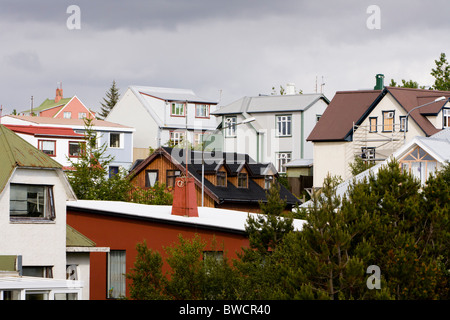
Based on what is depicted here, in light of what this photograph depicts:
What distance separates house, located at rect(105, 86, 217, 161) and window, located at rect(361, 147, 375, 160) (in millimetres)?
21919

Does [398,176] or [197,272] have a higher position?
[398,176]

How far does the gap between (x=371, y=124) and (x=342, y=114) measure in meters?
3.88

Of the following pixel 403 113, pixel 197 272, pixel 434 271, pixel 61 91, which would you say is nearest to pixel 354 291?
pixel 434 271

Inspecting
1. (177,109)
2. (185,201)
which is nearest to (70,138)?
(177,109)

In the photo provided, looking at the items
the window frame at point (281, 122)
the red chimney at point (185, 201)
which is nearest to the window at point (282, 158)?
the window frame at point (281, 122)

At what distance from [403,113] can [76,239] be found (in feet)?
153

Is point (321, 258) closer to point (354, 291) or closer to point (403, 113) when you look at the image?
point (354, 291)

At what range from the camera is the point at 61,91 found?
133 meters

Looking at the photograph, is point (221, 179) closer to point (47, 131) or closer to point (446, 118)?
point (446, 118)

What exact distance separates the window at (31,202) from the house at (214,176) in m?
30.6

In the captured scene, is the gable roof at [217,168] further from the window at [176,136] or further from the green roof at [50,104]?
the green roof at [50,104]

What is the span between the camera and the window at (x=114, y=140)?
8581cm

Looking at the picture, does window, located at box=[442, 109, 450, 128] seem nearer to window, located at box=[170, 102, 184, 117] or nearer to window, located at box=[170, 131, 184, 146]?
window, located at box=[170, 131, 184, 146]
